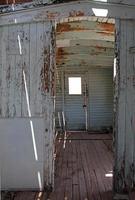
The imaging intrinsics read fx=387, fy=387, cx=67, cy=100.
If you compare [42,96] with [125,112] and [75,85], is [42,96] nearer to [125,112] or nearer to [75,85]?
[125,112]

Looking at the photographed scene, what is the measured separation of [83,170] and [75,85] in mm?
6762

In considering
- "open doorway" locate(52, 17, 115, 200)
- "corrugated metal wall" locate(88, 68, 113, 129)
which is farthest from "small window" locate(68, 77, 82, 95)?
"corrugated metal wall" locate(88, 68, 113, 129)

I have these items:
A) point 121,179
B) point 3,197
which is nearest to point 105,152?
point 121,179

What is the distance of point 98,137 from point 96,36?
14.4 feet

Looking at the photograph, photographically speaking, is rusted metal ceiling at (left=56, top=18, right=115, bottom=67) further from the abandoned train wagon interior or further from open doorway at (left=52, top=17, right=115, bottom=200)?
the abandoned train wagon interior

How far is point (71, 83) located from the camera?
13.4m

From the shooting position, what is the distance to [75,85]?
13.3 metres

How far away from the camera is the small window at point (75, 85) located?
43.8 ft

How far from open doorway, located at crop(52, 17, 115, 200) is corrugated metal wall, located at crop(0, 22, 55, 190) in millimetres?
447

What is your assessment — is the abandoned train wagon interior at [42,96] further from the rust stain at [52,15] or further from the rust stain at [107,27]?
the rust stain at [107,27]

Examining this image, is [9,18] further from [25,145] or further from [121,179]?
[121,179]

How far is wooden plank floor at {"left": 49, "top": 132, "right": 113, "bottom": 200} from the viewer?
5.34 metres

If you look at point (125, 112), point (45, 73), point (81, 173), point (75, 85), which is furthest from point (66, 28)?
point (75, 85)

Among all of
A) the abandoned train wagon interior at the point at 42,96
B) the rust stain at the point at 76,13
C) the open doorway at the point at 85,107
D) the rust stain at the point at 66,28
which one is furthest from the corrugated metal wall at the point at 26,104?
the rust stain at the point at 66,28
